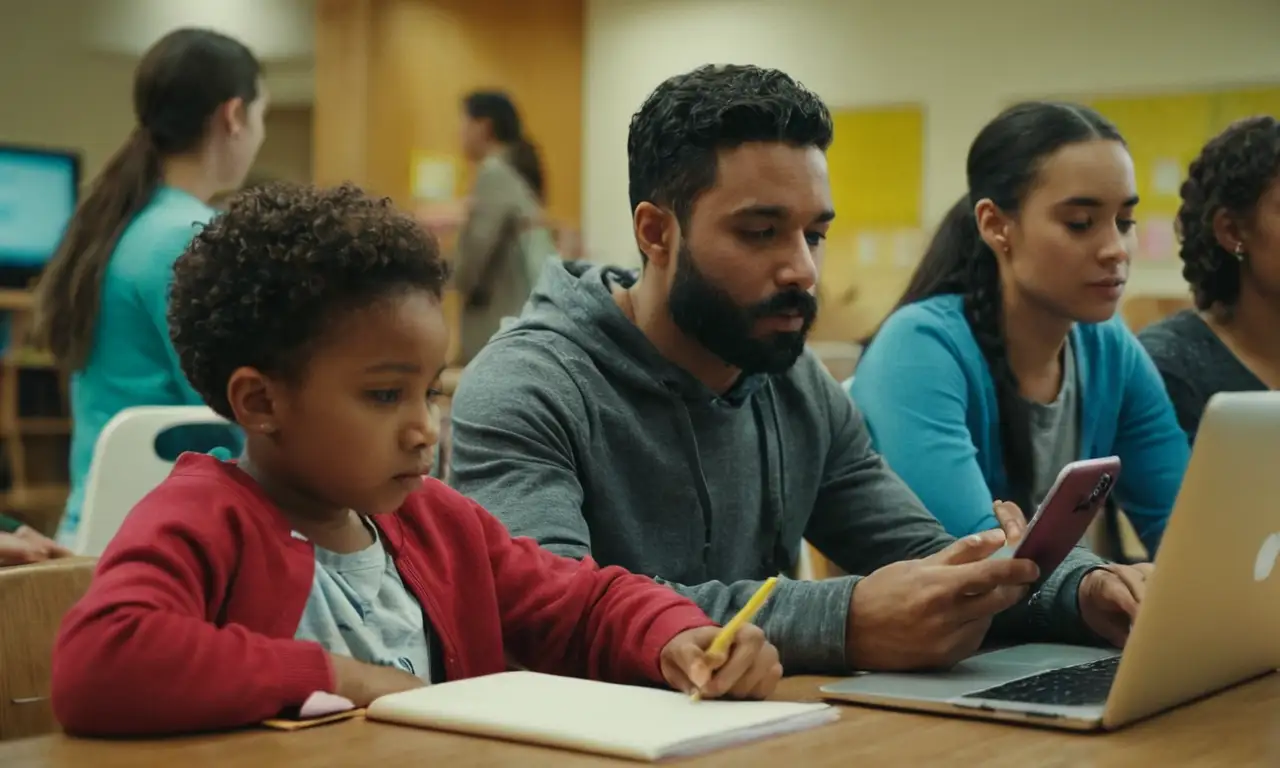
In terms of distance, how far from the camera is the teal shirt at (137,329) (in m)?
2.69

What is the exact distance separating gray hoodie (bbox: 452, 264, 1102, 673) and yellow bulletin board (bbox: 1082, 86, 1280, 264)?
5383 millimetres

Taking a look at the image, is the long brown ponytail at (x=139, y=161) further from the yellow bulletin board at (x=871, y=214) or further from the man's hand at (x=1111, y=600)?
the yellow bulletin board at (x=871, y=214)

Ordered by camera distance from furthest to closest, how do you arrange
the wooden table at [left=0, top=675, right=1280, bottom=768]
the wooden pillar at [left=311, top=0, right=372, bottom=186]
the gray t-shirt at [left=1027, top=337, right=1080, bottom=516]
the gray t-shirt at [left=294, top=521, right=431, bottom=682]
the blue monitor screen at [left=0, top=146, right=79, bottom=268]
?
the wooden pillar at [left=311, top=0, right=372, bottom=186], the blue monitor screen at [left=0, top=146, right=79, bottom=268], the gray t-shirt at [left=1027, top=337, right=1080, bottom=516], the gray t-shirt at [left=294, top=521, right=431, bottom=682], the wooden table at [left=0, top=675, right=1280, bottom=768]

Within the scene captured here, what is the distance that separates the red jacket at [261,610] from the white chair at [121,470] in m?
0.82

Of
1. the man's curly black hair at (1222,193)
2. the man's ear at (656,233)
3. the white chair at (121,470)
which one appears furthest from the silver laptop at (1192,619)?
the man's curly black hair at (1222,193)

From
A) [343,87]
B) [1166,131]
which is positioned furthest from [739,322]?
[343,87]

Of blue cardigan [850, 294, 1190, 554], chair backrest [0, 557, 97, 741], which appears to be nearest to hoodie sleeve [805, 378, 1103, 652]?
blue cardigan [850, 294, 1190, 554]

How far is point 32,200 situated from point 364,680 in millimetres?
7606

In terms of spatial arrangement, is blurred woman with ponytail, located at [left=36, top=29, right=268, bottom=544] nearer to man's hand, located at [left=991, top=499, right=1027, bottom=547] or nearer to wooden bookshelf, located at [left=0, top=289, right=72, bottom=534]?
man's hand, located at [left=991, top=499, right=1027, bottom=547]

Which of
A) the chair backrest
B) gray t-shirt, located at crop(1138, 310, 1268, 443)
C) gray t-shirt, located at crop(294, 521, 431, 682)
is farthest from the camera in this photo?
gray t-shirt, located at crop(1138, 310, 1268, 443)

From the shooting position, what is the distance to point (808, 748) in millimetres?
1025

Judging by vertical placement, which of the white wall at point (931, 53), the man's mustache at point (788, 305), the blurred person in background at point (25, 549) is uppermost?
the white wall at point (931, 53)

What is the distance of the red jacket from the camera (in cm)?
101

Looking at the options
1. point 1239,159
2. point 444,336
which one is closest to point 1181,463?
point 1239,159
